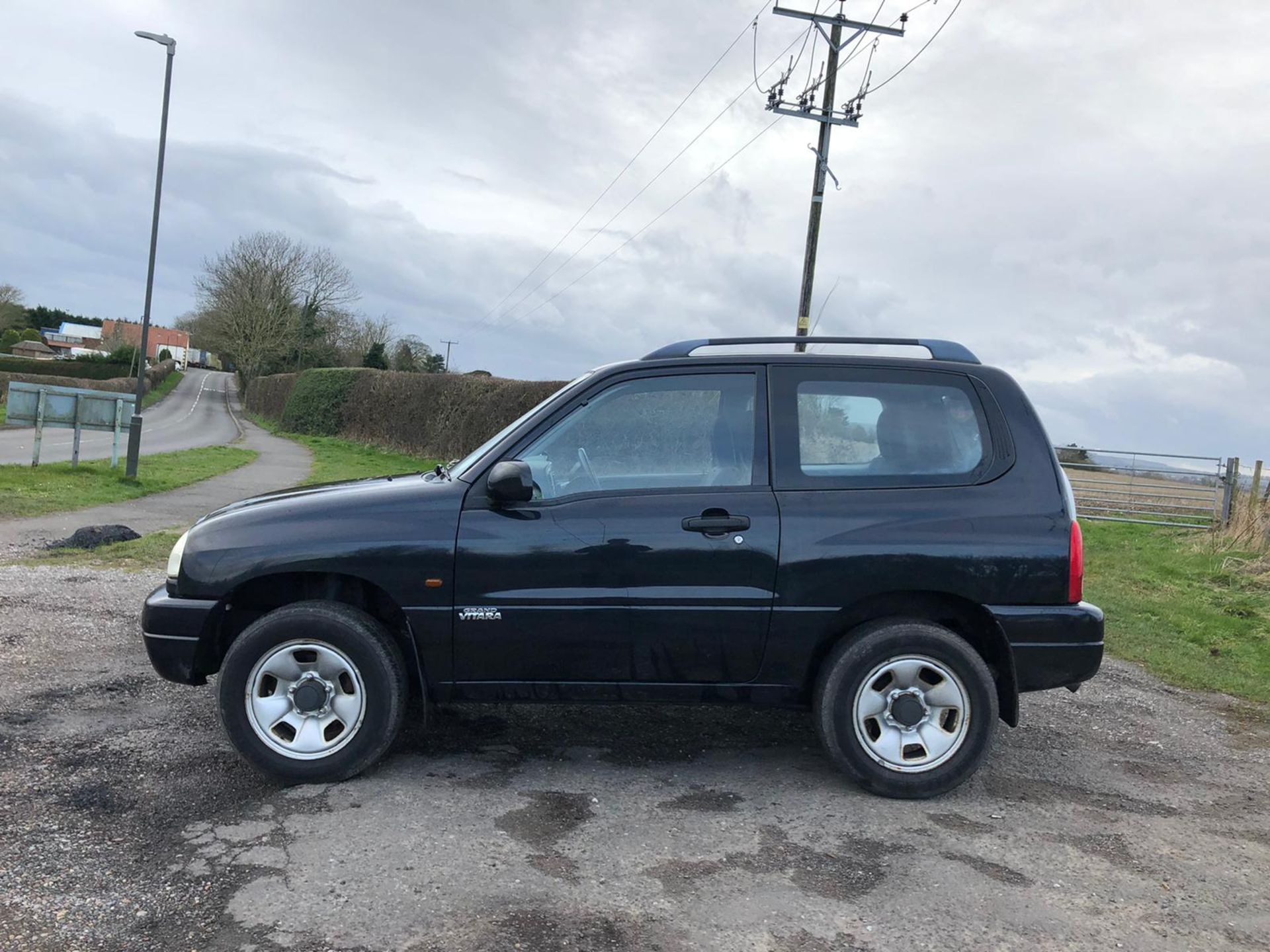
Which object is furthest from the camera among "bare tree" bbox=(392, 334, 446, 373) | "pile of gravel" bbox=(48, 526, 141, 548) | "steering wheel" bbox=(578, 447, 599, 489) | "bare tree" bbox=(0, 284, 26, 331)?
"bare tree" bbox=(0, 284, 26, 331)

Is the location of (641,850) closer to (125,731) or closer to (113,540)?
(125,731)

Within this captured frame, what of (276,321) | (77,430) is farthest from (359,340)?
(77,430)

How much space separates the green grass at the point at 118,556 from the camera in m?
9.29

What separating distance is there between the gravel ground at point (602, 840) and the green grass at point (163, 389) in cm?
5903

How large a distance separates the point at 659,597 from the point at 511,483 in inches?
31.4

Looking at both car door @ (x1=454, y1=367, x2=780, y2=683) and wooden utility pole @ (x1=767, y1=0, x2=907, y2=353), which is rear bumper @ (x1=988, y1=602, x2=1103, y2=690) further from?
wooden utility pole @ (x1=767, y1=0, x2=907, y2=353)

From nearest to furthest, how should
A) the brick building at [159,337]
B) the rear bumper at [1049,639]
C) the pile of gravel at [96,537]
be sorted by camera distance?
the rear bumper at [1049,639], the pile of gravel at [96,537], the brick building at [159,337]

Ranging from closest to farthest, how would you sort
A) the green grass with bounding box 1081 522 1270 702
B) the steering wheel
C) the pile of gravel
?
1. the steering wheel
2. the green grass with bounding box 1081 522 1270 702
3. the pile of gravel

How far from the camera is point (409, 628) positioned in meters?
4.19

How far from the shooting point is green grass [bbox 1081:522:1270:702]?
295 inches

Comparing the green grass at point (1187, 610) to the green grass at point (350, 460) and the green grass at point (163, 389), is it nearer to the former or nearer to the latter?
the green grass at point (350, 460)

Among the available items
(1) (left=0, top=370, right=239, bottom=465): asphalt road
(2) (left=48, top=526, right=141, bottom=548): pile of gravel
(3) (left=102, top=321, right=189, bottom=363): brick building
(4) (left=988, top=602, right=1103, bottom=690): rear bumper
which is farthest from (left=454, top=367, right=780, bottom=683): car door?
(3) (left=102, top=321, right=189, bottom=363): brick building

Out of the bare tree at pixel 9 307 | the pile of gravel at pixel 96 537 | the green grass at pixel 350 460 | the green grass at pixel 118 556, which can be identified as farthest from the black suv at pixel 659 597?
the bare tree at pixel 9 307

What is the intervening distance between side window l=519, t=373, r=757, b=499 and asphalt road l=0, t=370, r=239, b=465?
18.5 metres
